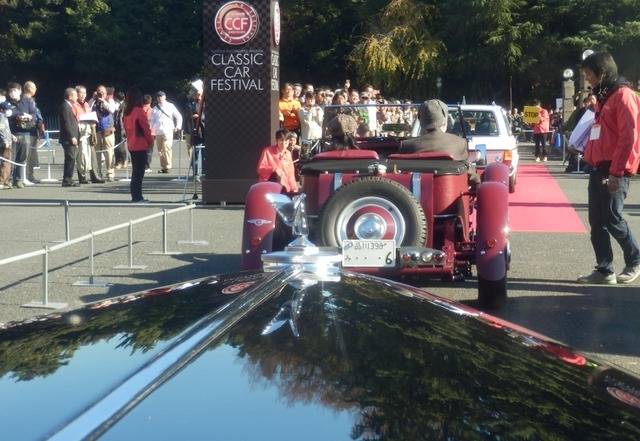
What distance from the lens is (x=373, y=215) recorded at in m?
7.26

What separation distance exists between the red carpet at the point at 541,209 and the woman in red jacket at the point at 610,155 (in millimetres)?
4188

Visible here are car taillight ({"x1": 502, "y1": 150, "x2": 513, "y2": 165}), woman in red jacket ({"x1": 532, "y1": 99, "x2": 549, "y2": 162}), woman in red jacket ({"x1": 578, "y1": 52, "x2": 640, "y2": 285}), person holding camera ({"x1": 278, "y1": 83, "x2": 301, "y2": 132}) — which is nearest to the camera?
woman in red jacket ({"x1": 578, "y1": 52, "x2": 640, "y2": 285})

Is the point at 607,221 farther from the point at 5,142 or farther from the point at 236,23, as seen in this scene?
the point at 5,142

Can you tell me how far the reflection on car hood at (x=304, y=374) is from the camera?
5.65ft

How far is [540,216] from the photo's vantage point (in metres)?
14.5

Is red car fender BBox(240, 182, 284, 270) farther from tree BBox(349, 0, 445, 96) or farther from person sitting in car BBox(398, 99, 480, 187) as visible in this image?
tree BBox(349, 0, 445, 96)

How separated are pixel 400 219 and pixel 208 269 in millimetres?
2942

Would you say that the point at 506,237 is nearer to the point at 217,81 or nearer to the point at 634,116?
the point at 634,116

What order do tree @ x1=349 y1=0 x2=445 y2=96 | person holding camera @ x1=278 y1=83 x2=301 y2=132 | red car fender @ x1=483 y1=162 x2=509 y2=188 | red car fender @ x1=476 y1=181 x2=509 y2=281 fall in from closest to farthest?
red car fender @ x1=476 y1=181 x2=509 y2=281 → red car fender @ x1=483 y1=162 x2=509 y2=188 → person holding camera @ x1=278 y1=83 x2=301 y2=132 → tree @ x1=349 y1=0 x2=445 y2=96

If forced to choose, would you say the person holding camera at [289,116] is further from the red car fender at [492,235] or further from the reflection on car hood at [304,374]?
the reflection on car hood at [304,374]

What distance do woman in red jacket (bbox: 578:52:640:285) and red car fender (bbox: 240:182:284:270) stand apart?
110 inches

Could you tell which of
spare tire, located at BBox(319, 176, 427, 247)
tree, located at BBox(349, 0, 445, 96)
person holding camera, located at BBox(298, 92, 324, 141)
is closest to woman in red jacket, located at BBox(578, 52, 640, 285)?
spare tire, located at BBox(319, 176, 427, 247)

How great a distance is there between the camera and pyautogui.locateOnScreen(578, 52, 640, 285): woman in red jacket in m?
8.07

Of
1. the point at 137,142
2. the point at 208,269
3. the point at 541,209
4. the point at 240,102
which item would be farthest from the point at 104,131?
the point at 208,269
